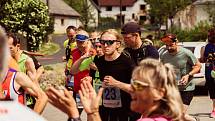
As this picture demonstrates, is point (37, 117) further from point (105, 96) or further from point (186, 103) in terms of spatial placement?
point (186, 103)

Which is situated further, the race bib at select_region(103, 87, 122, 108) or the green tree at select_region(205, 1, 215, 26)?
the green tree at select_region(205, 1, 215, 26)

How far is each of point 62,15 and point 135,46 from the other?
72.8 metres

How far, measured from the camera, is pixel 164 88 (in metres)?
3.41

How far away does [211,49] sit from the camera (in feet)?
38.3

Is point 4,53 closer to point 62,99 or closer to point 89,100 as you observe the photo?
point 62,99

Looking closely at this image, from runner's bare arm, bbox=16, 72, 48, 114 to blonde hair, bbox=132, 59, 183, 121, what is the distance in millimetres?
1264

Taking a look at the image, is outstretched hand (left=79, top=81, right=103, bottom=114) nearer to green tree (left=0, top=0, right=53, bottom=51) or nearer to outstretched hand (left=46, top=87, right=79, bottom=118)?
outstretched hand (left=46, top=87, right=79, bottom=118)

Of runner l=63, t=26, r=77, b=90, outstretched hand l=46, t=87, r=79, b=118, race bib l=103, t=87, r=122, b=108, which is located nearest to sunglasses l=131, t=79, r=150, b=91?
outstretched hand l=46, t=87, r=79, b=118

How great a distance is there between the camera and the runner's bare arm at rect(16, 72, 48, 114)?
4441mm

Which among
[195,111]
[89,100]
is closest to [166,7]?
[195,111]

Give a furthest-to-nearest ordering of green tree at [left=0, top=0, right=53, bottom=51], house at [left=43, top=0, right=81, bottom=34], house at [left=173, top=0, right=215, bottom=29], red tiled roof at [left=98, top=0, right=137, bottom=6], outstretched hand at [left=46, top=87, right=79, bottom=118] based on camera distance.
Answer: red tiled roof at [left=98, top=0, right=137, bottom=6]
house at [left=43, top=0, right=81, bottom=34]
house at [left=173, top=0, right=215, bottom=29]
green tree at [left=0, top=0, right=53, bottom=51]
outstretched hand at [left=46, top=87, right=79, bottom=118]

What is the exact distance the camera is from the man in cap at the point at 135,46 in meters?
6.65

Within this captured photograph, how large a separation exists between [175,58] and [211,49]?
2.36 meters

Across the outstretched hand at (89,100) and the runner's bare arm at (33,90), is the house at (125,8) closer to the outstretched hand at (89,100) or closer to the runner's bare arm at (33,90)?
the runner's bare arm at (33,90)
